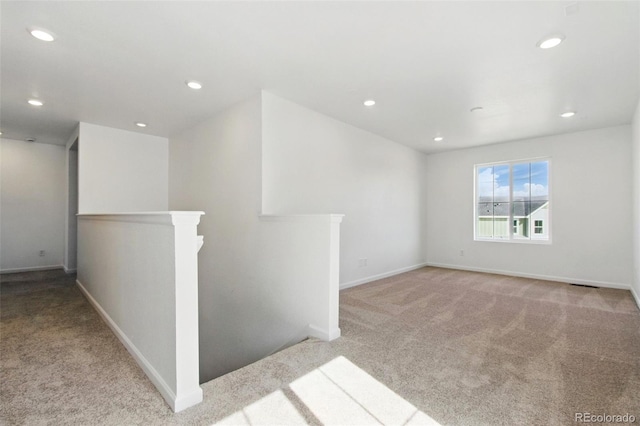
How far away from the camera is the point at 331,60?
2.65m

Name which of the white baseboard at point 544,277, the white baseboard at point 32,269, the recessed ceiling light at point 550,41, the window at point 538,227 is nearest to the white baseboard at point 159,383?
the recessed ceiling light at point 550,41

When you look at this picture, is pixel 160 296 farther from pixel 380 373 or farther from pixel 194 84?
pixel 194 84

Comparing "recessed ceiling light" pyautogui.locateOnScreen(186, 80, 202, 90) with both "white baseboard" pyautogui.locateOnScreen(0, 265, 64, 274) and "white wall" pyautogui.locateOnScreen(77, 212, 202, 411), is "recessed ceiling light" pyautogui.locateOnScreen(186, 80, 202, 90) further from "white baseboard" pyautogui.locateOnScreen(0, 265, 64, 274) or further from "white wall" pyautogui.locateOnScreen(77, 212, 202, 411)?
"white baseboard" pyautogui.locateOnScreen(0, 265, 64, 274)

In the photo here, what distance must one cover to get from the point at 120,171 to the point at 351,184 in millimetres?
3833

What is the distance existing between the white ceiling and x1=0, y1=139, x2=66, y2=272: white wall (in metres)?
1.88

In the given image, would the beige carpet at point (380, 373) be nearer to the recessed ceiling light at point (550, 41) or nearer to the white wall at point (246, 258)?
the white wall at point (246, 258)

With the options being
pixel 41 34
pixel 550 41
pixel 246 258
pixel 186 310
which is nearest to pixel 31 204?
pixel 41 34

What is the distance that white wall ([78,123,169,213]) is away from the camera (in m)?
4.51

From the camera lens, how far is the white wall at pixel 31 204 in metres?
5.48

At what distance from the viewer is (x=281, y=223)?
10.1 ft

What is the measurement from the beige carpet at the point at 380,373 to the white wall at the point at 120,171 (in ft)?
6.09

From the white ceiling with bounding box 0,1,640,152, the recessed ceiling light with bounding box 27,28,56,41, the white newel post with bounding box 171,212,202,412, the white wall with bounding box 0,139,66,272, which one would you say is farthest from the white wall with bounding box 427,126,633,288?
the white wall with bounding box 0,139,66,272

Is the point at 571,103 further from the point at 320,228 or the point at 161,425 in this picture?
the point at 161,425

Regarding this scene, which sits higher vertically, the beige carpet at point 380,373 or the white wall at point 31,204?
the white wall at point 31,204
